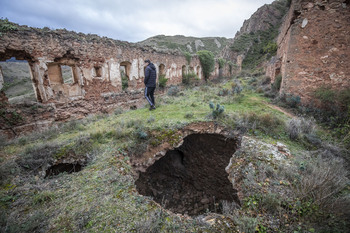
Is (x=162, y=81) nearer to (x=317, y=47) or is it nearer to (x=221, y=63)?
(x=317, y=47)

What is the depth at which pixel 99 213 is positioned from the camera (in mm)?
2172

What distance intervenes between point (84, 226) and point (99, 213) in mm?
218

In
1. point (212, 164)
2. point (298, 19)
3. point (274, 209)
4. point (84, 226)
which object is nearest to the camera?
point (84, 226)

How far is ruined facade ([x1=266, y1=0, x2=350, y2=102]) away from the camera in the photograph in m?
5.73

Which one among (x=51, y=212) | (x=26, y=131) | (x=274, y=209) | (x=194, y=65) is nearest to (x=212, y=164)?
(x=274, y=209)

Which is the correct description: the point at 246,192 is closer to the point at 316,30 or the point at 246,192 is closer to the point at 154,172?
the point at 154,172

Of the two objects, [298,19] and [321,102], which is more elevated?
[298,19]

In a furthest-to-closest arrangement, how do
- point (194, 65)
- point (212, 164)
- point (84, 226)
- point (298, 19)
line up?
1. point (194, 65)
2. point (298, 19)
3. point (212, 164)
4. point (84, 226)

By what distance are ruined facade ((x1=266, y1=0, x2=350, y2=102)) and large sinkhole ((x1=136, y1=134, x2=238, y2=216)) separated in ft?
16.3

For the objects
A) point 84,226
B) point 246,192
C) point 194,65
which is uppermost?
point 194,65

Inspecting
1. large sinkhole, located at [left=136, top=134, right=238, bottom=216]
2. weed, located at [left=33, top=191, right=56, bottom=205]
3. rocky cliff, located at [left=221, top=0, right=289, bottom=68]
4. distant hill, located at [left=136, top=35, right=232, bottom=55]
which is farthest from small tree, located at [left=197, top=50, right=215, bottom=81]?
distant hill, located at [left=136, top=35, right=232, bottom=55]

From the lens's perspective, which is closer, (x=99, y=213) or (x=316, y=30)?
(x=99, y=213)

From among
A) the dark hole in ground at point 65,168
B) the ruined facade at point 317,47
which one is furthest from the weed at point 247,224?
the ruined facade at point 317,47

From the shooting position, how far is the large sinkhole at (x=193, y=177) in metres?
5.42
